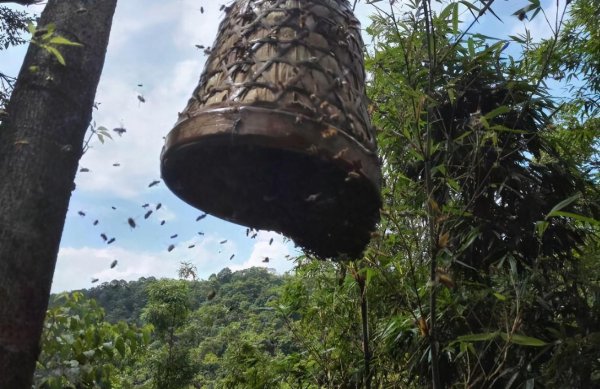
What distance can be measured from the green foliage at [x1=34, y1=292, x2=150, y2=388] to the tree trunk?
2.52 feet

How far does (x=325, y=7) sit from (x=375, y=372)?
8.89 feet

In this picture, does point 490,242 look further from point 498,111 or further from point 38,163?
point 38,163

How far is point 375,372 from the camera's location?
11.1 feet

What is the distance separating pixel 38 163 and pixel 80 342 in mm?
1257

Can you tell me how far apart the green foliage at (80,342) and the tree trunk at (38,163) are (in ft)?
2.52

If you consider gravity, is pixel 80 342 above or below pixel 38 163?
below

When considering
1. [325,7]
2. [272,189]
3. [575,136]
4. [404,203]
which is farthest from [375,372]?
[575,136]

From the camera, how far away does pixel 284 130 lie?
0.92 metres

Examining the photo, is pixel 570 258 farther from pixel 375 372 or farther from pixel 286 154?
pixel 286 154

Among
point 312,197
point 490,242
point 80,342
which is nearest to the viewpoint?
point 312,197

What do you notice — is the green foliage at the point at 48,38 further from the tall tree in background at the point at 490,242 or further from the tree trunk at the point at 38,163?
the tall tree in background at the point at 490,242

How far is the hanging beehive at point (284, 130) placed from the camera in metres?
0.94

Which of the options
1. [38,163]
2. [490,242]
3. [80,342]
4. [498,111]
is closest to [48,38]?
[38,163]

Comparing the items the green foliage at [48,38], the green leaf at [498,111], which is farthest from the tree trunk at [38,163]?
the green leaf at [498,111]
